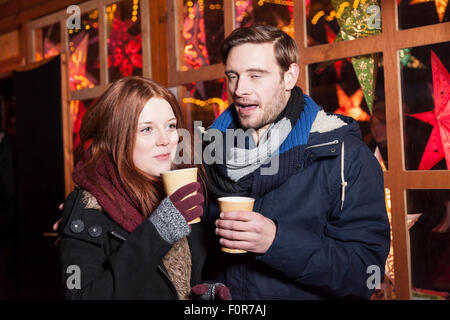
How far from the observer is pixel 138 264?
1238 mm

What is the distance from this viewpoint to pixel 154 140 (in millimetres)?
1529

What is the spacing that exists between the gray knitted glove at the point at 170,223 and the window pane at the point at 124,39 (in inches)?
79.5

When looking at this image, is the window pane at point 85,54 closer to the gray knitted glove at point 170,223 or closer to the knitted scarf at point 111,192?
the knitted scarf at point 111,192

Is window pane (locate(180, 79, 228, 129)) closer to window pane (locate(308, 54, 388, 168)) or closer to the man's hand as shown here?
window pane (locate(308, 54, 388, 168))

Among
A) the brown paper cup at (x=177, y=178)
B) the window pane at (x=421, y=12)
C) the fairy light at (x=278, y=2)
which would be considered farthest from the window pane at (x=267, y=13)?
the brown paper cup at (x=177, y=178)

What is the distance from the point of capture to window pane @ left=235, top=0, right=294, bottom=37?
245 centimetres

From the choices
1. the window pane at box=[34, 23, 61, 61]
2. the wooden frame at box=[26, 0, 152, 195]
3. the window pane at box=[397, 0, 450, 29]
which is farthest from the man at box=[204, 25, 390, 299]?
the window pane at box=[34, 23, 61, 61]

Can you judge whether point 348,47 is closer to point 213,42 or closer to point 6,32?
point 213,42

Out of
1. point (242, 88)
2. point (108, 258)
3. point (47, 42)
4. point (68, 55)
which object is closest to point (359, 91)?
point (242, 88)

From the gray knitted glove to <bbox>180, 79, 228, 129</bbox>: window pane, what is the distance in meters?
1.50

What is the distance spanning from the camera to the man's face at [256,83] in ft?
→ 5.60

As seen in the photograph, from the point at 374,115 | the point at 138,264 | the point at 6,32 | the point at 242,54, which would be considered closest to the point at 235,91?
the point at 242,54

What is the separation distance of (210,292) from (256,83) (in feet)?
2.91

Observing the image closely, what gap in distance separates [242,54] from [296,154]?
516mm
